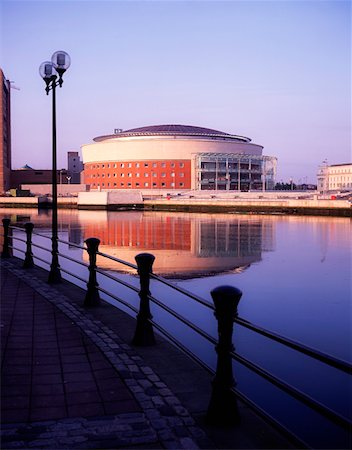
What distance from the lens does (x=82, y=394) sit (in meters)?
5.48

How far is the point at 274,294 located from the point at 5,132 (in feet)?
407

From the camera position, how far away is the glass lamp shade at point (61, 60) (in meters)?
13.6

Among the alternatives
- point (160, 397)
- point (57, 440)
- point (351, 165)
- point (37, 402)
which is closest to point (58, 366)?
point (37, 402)

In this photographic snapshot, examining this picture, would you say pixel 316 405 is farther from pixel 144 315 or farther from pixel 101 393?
A: pixel 144 315

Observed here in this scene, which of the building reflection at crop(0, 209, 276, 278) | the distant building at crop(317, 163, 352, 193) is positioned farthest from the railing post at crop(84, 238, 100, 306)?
the distant building at crop(317, 163, 352, 193)

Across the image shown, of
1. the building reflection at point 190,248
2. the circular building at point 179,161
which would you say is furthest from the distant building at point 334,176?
the building reflection at point 190,248

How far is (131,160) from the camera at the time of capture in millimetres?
127500

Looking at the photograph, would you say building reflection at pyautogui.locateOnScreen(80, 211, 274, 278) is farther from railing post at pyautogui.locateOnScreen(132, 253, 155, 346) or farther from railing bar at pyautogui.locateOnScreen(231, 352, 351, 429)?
railing bar at pyautogui.locateOnScreen(231, 352, 351, 429)

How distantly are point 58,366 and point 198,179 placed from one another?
384 ft

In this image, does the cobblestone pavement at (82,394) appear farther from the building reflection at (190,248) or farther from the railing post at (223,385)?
the building reflection at (190,248)

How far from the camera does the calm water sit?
25.1 feet

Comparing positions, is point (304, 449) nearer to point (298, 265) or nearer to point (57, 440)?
point (57, 440)

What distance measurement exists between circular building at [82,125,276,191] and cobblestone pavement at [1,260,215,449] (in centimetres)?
11570

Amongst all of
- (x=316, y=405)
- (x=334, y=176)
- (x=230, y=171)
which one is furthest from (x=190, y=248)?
(x=334, y=176)
